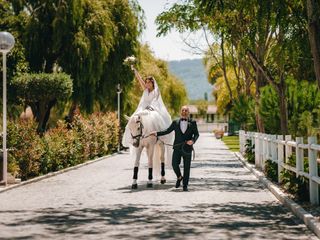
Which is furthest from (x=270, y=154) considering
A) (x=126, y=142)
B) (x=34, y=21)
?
(x=34, y=21)

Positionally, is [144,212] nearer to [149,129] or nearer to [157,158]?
[149,129]

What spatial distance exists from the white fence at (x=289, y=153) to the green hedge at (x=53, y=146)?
657 centimetres

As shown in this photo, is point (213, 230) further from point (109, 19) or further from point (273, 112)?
point (109, 19)

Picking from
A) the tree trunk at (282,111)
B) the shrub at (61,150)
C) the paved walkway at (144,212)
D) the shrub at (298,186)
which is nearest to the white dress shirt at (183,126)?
the paved walkway at (144,212)

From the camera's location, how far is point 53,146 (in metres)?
21.8

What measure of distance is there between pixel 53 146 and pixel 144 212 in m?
10.8

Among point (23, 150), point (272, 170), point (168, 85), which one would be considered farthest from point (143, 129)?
point (168, 85)

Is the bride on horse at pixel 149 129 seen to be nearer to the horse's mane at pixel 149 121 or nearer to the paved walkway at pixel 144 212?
the horse's mane at pixel 149 121

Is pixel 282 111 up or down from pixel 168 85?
down

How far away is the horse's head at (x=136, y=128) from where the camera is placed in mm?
15891

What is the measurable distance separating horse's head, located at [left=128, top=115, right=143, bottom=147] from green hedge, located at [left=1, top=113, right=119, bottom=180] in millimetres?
3620

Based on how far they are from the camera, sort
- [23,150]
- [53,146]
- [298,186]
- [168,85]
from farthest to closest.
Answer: [168,85] < [53,146] < [23,150] < [298,186]

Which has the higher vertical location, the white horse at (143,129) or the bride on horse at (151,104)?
the bride on horse at (151,104)

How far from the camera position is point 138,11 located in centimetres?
4200
